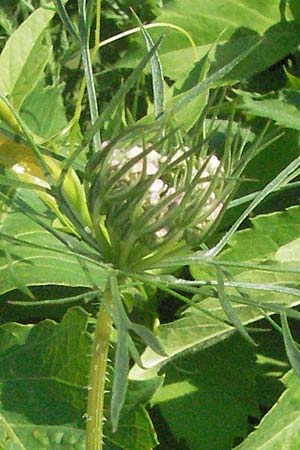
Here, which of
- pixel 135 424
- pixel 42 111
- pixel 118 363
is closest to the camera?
pixel 118 363

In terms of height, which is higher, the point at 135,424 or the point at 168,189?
the point at 168,189

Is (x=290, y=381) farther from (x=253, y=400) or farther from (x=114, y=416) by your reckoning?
(x=114, y=416)

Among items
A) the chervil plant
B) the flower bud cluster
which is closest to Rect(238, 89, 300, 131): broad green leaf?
the chervil plant

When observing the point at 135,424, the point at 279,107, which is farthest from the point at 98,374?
the point at 279,107

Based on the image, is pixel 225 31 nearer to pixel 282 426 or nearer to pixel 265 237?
pixel 265 237

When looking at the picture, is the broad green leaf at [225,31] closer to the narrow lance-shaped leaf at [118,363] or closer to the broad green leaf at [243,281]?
the broad green leaf at [243,281]

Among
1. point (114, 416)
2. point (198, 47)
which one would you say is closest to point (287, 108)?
point (198, 47)
